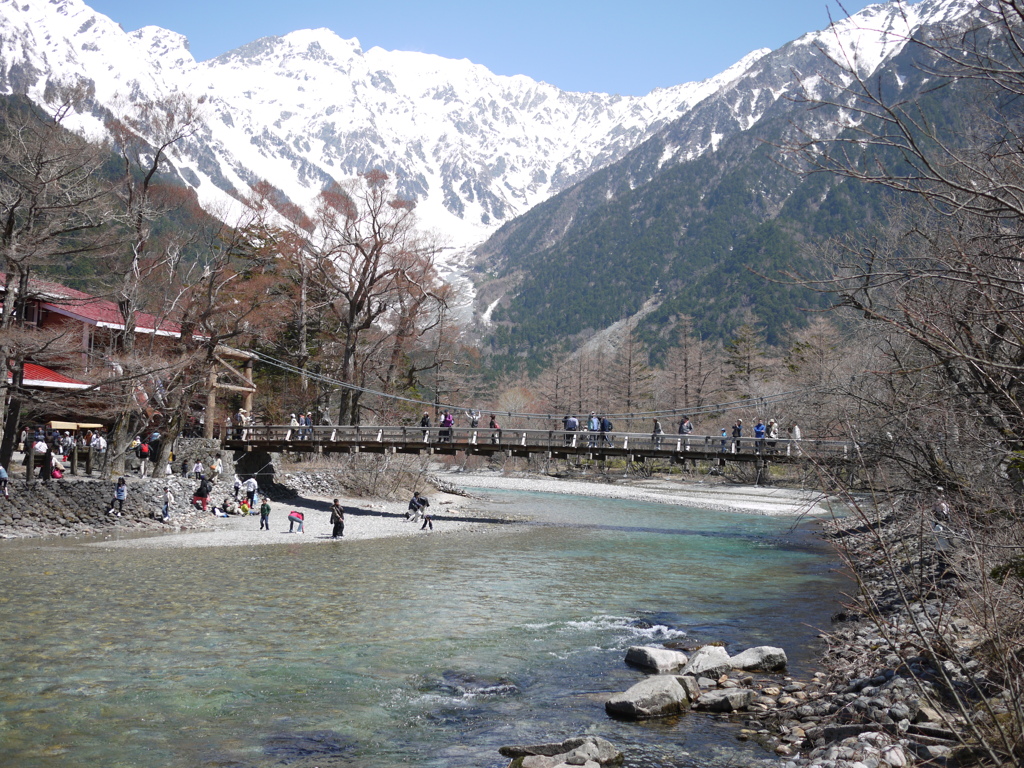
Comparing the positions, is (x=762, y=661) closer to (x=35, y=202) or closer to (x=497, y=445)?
(x=497, y=445)

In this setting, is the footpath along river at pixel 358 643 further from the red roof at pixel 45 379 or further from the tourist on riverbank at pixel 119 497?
the red roof at pixel 45 379

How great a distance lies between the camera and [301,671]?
31.4ft

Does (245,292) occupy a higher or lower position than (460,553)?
higher

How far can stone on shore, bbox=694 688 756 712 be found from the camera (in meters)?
8.34

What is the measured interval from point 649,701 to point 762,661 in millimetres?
2278

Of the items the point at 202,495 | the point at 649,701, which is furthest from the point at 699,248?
the point at 649,701

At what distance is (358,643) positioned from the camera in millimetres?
10992

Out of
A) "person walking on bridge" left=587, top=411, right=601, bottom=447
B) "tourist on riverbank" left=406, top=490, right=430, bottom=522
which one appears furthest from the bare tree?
"person walking on bridge" left=587, top=411, right=601, bottom=447

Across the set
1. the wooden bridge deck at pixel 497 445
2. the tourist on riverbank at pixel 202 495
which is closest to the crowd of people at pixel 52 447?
the tourist on riverbank at pixel 202 495

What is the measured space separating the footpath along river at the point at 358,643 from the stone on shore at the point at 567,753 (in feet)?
0.62

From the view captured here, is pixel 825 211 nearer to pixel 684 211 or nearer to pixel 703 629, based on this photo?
pixel 684 211

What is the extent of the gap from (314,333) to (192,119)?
17037 millimetres

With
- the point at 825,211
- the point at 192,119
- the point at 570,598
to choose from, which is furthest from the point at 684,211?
the point at 570,598

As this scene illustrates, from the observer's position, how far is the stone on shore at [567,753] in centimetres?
668
